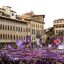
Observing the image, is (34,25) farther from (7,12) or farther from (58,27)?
(58,27)

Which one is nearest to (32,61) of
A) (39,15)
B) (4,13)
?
(4,13)

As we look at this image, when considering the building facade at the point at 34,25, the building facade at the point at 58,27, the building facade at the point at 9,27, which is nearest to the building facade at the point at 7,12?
the building facade at the point at 9,27

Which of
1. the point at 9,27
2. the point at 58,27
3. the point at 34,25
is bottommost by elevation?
the point at 58,27

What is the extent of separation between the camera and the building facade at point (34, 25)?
102775 mm

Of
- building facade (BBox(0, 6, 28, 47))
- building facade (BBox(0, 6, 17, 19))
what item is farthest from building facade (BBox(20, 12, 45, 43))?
building facade (BBox(0, 6, 17, 19))

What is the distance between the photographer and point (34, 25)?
106m

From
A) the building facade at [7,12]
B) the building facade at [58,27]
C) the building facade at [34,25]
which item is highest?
the building facade at [7,12]

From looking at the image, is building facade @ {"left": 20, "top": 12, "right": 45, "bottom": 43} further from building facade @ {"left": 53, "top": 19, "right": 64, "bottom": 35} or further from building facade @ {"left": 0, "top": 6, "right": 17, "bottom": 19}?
building facade @ {"left": 53, "top": 19, "right": 64, "bottom": 35}

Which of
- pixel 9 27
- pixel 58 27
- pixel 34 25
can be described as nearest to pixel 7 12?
pixel 9 27

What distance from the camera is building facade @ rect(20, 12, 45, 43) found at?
4046 inches

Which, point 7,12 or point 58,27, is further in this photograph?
point 58,27

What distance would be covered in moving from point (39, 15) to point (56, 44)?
68884 millimetres

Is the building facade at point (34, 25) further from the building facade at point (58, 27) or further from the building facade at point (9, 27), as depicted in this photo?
the building facade at point (58, 27)

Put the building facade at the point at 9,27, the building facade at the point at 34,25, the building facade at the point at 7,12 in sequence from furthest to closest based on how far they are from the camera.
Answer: the building facade at the point at 34,25 < the building facade at the point at 7,12 < the building facade at the point at 9,27
